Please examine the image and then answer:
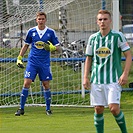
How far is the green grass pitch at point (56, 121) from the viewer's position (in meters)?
9.73

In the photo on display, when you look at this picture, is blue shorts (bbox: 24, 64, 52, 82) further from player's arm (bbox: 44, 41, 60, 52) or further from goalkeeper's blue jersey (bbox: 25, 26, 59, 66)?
player's arm (bbox: 44, 41, 60, 52)

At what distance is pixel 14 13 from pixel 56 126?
3941 mm

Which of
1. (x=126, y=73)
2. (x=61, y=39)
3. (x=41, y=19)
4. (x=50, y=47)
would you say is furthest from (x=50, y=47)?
(x=126, y=73)

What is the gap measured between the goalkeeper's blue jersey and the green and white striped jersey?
388 centimetres

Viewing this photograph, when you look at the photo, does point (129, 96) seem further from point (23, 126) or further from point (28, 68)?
point (23, 126)

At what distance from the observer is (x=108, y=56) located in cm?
810

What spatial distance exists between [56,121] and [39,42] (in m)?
1.79

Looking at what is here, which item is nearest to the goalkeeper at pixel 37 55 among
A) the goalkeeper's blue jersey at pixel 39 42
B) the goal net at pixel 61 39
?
the goalkeeper's blue jersey at pixel 39 42

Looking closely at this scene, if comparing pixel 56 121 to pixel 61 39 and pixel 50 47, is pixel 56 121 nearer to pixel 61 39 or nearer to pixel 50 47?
pixel 50 47

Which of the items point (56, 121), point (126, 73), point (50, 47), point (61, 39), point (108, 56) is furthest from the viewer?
point (61, 39)

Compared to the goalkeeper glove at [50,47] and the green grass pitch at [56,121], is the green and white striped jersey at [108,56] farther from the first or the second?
the goalkeeper glove at [50,47]

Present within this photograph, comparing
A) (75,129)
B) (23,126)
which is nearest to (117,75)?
(75,129)

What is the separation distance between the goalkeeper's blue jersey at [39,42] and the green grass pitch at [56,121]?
1102mm

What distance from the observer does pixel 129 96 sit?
15.1 meters
